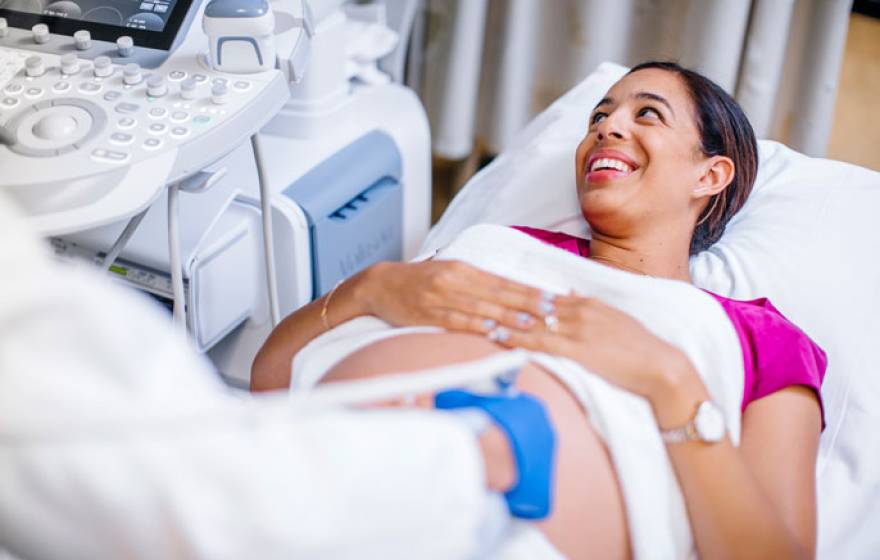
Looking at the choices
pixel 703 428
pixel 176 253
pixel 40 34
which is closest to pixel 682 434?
pixel 703 428

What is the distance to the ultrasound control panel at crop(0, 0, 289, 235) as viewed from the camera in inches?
41.4

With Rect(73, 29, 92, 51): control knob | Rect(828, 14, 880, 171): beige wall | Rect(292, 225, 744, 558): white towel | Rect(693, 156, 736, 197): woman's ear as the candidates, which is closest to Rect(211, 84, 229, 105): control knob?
Rect(73, 29, 92, 51): control knob

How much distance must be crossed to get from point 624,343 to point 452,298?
0.69ft

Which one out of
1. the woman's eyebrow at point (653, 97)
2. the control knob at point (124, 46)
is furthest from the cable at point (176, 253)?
the woman's eyebrow at point (653, 97)

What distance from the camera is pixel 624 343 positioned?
1.04 m

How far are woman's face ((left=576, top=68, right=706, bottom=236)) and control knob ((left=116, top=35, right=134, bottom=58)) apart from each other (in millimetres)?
676

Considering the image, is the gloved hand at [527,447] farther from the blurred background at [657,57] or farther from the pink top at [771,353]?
the blurred background at [657,57]

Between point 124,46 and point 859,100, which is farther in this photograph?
point 859,100

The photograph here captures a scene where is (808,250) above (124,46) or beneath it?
beneath

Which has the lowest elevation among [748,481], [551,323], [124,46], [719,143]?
[748,481]

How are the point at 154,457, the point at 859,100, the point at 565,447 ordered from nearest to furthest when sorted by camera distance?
1. the point at 154,457
2. the point at 565,447
3. the point at 859,100

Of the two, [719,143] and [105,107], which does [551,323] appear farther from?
[105,107]

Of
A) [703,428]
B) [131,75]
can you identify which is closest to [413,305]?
[703,428]

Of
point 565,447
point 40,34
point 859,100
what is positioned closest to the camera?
point 565,447
